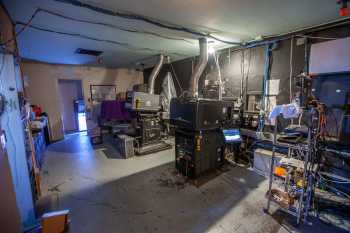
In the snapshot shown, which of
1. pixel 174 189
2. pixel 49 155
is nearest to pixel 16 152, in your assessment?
pixel 174 189

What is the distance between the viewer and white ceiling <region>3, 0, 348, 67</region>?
1.79 meters

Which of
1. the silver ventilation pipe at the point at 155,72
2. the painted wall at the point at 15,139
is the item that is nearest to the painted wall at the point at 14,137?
the painted wall at the point at 15,139

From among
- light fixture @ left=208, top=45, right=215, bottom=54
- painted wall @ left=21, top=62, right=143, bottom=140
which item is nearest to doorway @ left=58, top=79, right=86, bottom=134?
painted wall @ left=21, top=62, right=143, bottom=140

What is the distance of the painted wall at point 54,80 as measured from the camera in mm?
4773

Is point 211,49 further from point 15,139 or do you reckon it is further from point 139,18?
point 15,139

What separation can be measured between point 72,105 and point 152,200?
5808mm

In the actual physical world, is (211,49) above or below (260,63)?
above

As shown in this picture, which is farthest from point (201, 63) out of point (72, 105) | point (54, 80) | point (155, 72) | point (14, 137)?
point (72, 105)

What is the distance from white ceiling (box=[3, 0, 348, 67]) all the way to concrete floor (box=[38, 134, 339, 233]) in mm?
2479

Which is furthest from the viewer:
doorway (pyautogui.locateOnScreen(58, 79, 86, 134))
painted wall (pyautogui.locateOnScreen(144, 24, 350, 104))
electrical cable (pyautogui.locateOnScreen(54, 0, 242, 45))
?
doorway (pyautogui.locateOnScreen(58, 79, 86, 134))

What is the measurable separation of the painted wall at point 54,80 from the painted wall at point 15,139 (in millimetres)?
3772

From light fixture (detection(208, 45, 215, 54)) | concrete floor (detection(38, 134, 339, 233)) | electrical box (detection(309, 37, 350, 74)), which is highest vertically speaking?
light fixture (detection(208, 45, 215, 54))

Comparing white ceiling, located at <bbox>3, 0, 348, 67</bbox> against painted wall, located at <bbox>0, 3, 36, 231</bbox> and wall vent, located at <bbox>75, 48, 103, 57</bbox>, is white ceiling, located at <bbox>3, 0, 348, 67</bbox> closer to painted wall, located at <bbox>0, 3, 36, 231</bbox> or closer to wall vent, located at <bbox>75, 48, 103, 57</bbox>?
wall vent, located at <bbox>75, 48, 103, 57</bbox>

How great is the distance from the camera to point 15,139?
1625mm
